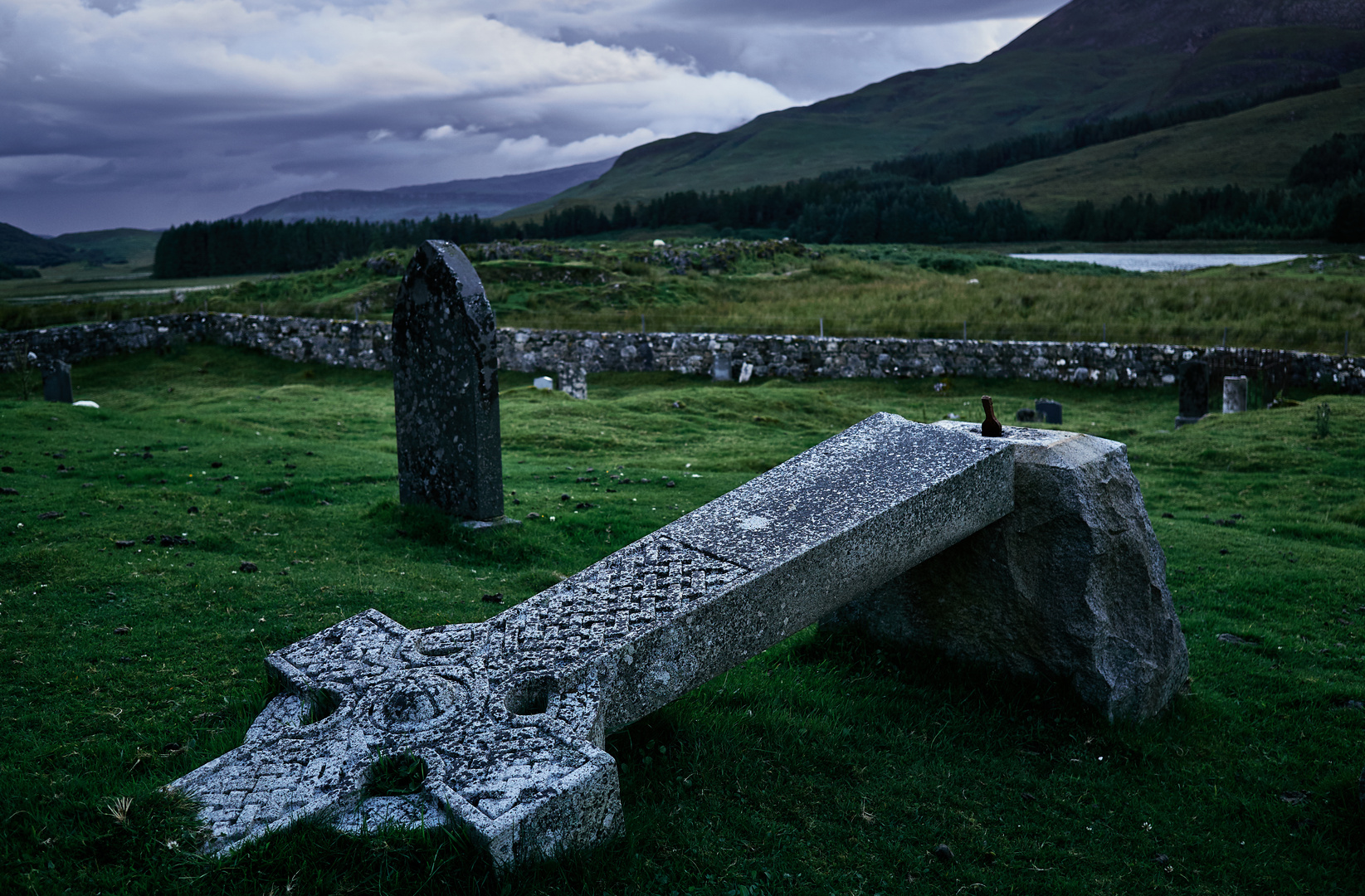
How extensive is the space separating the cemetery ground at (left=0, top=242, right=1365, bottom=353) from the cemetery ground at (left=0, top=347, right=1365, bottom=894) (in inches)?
734

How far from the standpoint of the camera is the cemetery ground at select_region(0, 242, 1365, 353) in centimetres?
2852

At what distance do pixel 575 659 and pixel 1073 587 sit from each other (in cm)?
328

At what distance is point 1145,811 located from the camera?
15.3ft

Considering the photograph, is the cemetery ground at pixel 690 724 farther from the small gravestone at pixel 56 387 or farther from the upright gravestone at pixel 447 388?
the small gravestone at pixel 56 387

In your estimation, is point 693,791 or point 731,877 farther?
point 693,791

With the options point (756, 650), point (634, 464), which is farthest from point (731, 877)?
point (634, 464)

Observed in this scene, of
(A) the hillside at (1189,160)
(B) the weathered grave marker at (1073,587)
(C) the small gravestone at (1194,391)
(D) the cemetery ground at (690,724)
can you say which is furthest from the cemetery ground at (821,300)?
(A) the hillside at (1189,160)

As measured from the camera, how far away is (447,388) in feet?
30.3

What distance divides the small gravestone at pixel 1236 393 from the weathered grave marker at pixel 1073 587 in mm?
17099

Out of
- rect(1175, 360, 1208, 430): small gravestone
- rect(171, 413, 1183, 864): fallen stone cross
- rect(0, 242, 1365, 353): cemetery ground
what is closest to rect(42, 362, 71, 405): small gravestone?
rect(0, 242, 1365, 353): cemetery ground

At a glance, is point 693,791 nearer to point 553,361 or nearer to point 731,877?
point 731,877

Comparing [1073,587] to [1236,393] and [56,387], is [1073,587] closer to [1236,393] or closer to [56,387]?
[1236,393]

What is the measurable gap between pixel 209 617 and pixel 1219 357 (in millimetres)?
25182

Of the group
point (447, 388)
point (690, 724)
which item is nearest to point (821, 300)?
point (447, 388)
